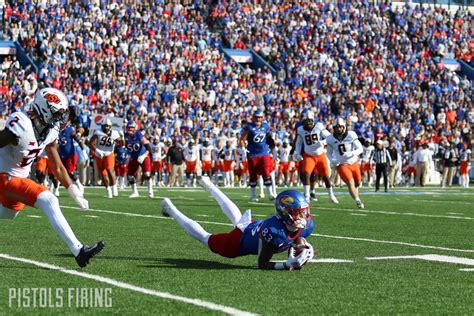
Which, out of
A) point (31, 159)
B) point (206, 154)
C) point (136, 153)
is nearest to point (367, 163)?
point (206, 154)

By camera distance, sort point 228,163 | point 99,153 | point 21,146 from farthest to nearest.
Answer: point 228,163 → point 99,153 → point 21,146

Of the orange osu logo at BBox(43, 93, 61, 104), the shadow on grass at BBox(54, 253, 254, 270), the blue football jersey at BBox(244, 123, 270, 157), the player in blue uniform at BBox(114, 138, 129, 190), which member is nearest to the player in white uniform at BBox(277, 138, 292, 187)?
the player in blue uniform at BBox(114, 138, 129, 190)

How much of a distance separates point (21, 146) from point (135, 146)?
13.0 metres

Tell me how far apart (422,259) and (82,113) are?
69.7 ft

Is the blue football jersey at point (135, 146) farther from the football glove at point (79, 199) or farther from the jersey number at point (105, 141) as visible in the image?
the football glove at point (79, 199)

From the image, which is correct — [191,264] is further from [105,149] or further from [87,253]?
[105,149]

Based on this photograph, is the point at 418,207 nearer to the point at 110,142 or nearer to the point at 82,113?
the point at 110,142

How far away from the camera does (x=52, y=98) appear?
7395 millimetres

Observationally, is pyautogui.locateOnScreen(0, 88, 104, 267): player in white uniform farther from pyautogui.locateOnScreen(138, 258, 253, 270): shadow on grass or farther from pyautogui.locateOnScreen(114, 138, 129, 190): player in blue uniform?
pyautogui.locateOnScreen(114, 138, 129, 190): player in blue uniform

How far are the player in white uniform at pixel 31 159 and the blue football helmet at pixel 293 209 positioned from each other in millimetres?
1441

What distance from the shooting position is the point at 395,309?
225 inches

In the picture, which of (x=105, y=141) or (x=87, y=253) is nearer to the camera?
A: (x=87, y=253)

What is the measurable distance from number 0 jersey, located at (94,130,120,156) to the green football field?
707 centimetres

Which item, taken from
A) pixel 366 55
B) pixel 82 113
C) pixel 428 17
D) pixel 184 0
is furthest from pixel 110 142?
pixel 428 17
